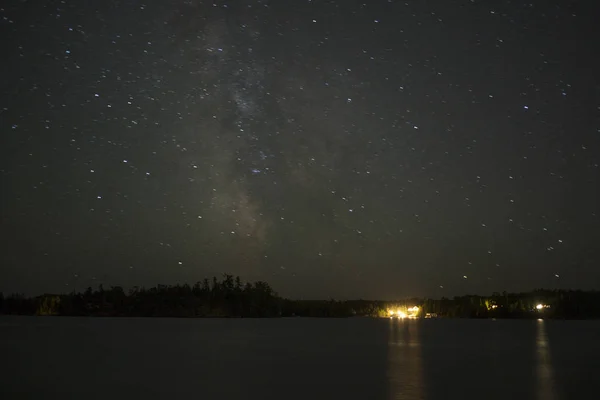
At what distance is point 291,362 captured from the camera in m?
20.5

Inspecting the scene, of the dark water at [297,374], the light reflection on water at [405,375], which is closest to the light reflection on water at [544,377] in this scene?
→ the dark water at [297,374]

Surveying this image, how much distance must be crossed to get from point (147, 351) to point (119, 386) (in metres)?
10.7

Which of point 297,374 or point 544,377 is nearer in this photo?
point 544,377

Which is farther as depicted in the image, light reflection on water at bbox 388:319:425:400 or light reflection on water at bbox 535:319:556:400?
light reflection on water at bbox 535:319:556:400

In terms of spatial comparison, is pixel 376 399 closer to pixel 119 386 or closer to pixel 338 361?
pixel 119 386

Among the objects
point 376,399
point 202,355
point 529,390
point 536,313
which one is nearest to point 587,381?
A: point 529,390

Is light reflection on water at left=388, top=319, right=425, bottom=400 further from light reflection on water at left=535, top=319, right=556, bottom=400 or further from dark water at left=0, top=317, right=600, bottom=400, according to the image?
light reflection on water at left=535, top=319, right=556, bottom=400

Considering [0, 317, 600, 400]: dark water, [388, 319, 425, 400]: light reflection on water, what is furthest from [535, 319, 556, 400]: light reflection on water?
[388, 319, 425, 400]: light reflection on water

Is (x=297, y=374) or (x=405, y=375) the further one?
(x=297, y=374)

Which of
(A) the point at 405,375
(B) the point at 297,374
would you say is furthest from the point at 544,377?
(B) the point at 297,374

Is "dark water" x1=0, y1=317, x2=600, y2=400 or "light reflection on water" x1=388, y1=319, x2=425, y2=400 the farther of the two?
"dark water" x1=0, y1=317, x2=600, y2=400

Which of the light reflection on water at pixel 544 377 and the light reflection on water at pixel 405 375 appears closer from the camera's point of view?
the light reflection on water at pixel 405 375

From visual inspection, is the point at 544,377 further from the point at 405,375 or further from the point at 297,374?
the point at 297,374

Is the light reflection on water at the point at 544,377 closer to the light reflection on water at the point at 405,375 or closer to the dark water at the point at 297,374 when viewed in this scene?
the dark water at the point at 297,374
